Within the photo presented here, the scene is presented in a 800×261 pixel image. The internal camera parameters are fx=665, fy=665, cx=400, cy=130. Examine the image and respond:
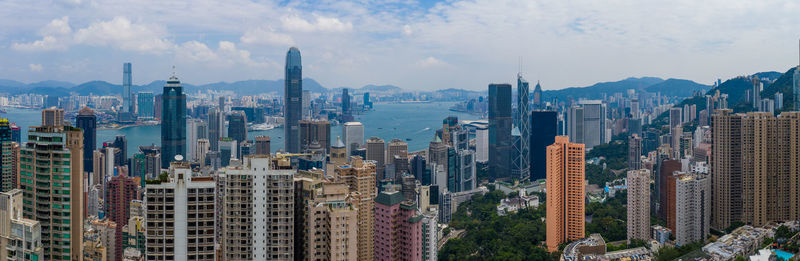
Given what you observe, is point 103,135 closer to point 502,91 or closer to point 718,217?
point 502,91

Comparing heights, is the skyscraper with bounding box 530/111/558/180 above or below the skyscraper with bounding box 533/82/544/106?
below

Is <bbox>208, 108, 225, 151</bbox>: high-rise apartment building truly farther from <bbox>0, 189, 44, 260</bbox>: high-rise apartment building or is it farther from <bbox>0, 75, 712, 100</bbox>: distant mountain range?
<bbox>0, 189, 44, 260</bbox>: high-rise apartment building

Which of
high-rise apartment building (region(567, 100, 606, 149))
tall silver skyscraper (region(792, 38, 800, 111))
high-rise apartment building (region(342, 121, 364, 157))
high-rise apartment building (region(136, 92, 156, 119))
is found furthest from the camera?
high-rise apartment building (region(567, 100, 606, 149))

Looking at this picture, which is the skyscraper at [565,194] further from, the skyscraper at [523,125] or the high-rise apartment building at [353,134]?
the high-rise apartment building at [353,134]

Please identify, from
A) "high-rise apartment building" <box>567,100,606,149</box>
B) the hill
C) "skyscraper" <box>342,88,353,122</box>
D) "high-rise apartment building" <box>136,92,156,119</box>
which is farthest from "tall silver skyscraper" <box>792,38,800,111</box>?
"skyscraper" <box>342,88,353,122</box>

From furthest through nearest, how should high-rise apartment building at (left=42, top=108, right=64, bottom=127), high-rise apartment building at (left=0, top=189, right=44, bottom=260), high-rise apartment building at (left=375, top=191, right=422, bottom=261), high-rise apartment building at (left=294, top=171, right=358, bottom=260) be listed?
high-rise apartment building at (left=42, top=108, right=64, bottom=127) → high-rise apartment building at (left=375, top=191, right=422, bottom=261) → high-rise apartment building at (left=294, top=171, right=358, bottom=260) → high-rise apartment building at (left=0, top=189, right=44, bottom=260)

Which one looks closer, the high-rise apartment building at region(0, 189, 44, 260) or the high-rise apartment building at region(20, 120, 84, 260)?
the high-rise apartment building at region(0, 189, 44, 260)

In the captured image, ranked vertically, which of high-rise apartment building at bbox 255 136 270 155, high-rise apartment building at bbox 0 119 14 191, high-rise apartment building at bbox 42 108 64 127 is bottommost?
high-rise apartment building at bbox 255 136 270 155
